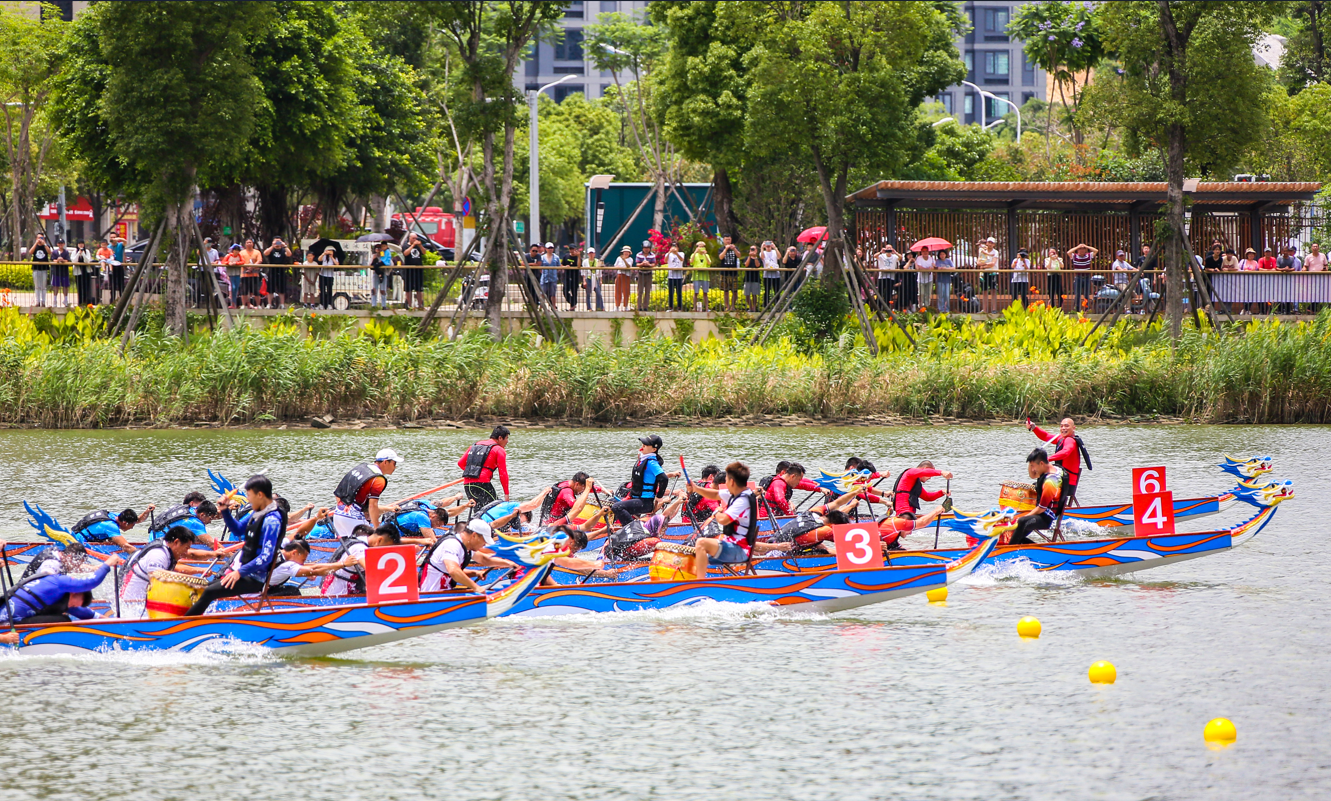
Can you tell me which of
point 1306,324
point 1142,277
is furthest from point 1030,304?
point 1306,324

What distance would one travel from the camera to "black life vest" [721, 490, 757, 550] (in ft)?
45.1

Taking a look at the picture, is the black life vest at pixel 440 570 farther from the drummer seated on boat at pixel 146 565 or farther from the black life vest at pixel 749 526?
the black life vest at pixel 749 526

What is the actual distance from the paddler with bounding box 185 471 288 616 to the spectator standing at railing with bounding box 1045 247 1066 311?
72.7 feet

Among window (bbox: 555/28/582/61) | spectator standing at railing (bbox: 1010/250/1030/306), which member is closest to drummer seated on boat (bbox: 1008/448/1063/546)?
spectator standing at railing (bbox: 1010/250/1030/306)

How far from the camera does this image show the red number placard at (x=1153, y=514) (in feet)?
53.0

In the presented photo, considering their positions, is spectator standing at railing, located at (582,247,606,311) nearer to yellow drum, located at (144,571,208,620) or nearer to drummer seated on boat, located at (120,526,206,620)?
drummer seated on boat, located at (120,526,206,620)

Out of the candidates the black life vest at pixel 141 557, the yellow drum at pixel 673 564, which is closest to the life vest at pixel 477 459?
the yellow drum at pixel 673 564

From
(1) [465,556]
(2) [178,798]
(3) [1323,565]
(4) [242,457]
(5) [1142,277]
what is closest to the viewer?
(2) [178,798]

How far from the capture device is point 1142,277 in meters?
30.5

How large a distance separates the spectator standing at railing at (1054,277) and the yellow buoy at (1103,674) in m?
19.9

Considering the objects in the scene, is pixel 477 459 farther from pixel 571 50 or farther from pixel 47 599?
pixel 571 50

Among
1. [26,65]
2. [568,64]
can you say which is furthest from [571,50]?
[26,65]

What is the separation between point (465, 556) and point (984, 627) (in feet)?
16.6

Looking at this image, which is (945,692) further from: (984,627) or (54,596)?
(54,596)
